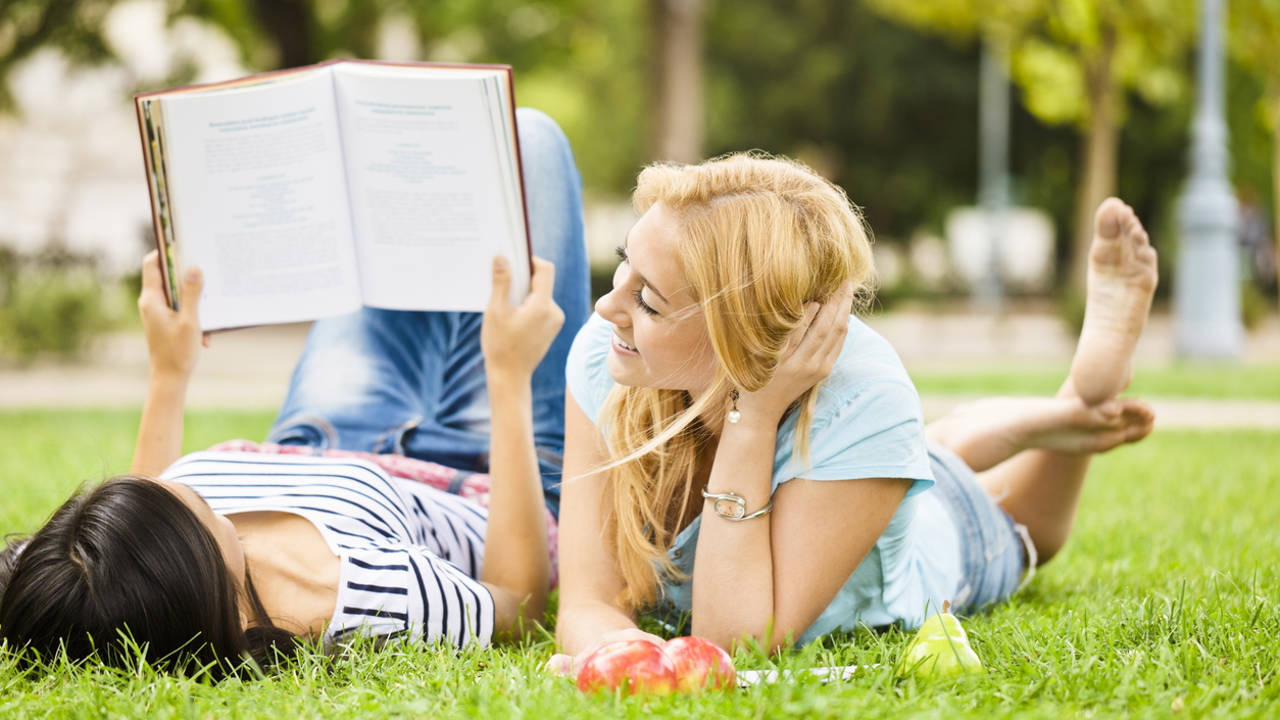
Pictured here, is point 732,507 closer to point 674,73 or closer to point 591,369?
point 591,369

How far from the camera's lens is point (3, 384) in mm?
11047

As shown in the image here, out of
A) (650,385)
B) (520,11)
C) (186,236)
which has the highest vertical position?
(520,11)

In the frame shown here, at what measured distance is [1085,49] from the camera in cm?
1747

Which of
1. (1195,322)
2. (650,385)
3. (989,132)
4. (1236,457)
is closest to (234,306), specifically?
(650,385)

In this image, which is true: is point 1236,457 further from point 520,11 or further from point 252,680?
point 520,11

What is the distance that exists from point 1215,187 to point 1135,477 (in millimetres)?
7442

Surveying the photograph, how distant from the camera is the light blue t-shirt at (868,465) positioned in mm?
2203

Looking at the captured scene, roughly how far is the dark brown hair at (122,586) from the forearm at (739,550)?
2.95ft

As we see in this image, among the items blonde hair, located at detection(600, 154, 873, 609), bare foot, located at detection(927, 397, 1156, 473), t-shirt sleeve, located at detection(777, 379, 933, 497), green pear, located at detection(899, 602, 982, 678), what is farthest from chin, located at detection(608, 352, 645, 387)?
bare foot, located at detection(927, 397, 1156, 473)

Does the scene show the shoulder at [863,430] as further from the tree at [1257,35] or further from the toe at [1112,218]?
the tree at [1257,35]

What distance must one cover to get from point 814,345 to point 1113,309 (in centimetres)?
146

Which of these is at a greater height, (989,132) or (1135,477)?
(989,132)

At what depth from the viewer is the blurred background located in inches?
560

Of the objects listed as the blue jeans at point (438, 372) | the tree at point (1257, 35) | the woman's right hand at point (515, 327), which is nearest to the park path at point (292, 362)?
the tree at point (1257, 35)
